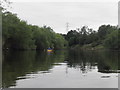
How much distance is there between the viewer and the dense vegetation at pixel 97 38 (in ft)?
352

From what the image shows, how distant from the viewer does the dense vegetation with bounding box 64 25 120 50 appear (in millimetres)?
107312

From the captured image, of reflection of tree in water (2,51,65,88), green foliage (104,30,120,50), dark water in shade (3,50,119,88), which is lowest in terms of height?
dark water in shade (3,50,119,88)

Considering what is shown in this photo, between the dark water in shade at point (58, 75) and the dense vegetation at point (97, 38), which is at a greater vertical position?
the dense vegetation at point (97, 38)

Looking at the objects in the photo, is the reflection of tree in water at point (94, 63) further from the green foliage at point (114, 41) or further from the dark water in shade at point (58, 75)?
the green foliage at point (114, 41)

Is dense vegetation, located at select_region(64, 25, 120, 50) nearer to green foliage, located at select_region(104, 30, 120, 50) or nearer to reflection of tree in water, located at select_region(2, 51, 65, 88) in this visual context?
green foliage, located at select_region(104, 30, 120, 50)

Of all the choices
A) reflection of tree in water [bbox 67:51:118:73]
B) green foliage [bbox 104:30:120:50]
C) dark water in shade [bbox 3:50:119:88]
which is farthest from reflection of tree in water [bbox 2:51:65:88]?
green foliage [bbox 104:30:120:50]

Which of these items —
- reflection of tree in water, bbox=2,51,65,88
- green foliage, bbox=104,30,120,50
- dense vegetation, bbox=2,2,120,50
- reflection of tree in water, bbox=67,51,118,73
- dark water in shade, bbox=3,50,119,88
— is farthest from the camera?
green foliage, bbox=104,30,120,50

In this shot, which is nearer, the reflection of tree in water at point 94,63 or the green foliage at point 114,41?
the reflection of tree in water at point 94,63

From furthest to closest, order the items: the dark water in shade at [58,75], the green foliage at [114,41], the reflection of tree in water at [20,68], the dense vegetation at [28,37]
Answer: the green foliage at [114,41], the dense vegetation at [28,37], the reflection of tree in water at [20,68], the dark water in shade at [58,75]

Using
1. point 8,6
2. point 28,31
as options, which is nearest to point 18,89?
point 8,6

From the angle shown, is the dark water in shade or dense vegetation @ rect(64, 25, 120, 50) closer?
the dark water in shade

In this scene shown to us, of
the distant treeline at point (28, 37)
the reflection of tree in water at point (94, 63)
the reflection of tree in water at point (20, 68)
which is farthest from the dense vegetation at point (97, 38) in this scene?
the reflection of tree in water at point (20, 68)

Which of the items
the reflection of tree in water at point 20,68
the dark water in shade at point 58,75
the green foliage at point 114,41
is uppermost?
the green foliage at point 114,41

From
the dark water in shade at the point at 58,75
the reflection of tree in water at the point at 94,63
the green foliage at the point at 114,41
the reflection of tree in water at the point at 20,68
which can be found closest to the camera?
the dark water in shade at the point at 58,75
